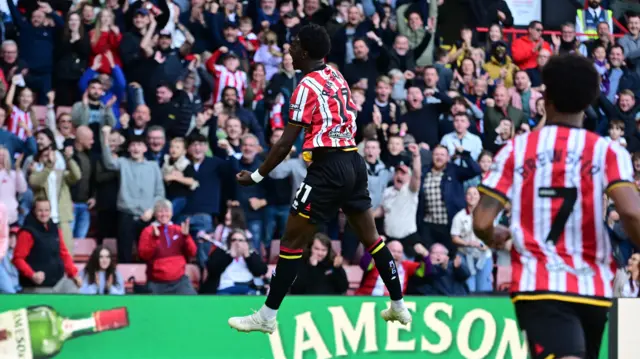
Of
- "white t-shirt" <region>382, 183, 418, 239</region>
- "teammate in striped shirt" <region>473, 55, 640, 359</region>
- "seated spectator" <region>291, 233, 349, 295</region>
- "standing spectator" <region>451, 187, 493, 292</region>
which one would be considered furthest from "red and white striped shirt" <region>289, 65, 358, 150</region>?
"standing spectator" <region>451, 187, 493, 292</region>

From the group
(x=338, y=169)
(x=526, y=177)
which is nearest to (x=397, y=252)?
(x=338, y=169)

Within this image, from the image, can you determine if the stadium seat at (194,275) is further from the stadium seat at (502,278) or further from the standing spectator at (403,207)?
the stadium seat at (502,278)

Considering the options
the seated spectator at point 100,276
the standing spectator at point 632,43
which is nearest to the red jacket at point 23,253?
the seated spectator at point 100,276

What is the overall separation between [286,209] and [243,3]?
3714 millimetres

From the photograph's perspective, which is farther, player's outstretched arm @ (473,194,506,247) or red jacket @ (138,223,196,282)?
red jacket @ (138,223,196,282)

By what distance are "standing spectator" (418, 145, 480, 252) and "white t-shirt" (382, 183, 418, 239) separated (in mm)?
306

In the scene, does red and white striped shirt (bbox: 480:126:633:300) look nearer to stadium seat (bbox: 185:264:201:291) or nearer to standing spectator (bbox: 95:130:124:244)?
stadium seat (bbox: 185:264:201:291)

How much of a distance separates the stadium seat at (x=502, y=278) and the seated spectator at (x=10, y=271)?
18.5 feet

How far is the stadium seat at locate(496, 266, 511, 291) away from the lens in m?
13.8

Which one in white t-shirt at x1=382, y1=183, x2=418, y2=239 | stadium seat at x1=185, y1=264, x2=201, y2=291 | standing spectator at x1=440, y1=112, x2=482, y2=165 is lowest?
stadium seat at x1=185, y1=264, x2=201, y2=291

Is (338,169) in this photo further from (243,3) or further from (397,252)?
(243,3)

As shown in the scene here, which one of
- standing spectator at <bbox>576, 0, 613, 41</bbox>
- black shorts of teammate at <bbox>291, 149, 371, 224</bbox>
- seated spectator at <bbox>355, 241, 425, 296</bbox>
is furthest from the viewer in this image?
standing spectator at <bbox>576, 0, 613, 41</bbox>

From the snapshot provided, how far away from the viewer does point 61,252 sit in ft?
40.4

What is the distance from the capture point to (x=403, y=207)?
43.8 feet
